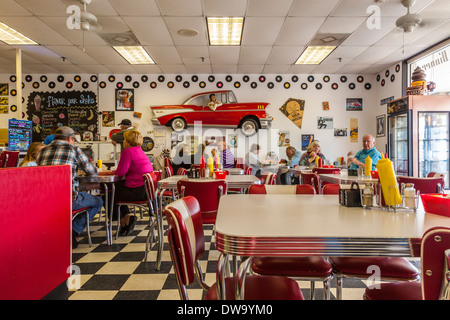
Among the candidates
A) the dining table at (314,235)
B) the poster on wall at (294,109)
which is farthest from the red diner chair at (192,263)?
the poster on wall at (294,109)

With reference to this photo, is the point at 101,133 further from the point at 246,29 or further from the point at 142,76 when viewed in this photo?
the point at 246,29

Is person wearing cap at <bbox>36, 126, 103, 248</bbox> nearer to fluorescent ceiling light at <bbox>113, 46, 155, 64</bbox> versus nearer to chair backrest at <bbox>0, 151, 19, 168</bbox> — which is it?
chair backrest at <bbox>0, 151, 19, 168</bbox>

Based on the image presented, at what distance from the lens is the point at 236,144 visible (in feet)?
25.9

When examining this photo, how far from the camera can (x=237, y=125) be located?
7672 mm

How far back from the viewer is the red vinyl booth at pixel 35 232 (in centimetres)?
119

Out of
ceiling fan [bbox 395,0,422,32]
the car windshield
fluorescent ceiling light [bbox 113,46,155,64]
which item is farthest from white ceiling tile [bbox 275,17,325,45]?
fluorescent ceiling light [bbox 113,46,155,64]

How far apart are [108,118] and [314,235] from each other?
7.80m

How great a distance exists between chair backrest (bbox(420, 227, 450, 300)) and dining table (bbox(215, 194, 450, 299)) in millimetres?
142

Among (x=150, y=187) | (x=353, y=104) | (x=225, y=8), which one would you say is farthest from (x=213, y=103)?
(x=150, y=187)

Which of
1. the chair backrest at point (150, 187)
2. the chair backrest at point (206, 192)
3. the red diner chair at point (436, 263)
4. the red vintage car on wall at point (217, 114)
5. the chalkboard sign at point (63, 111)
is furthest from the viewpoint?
the chalkboard sign at point (63, 111)

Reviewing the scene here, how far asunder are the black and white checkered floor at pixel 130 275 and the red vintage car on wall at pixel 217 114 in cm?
445

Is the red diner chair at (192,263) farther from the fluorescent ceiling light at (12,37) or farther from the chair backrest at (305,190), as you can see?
the fluorescent ceiling light at (12,37)
